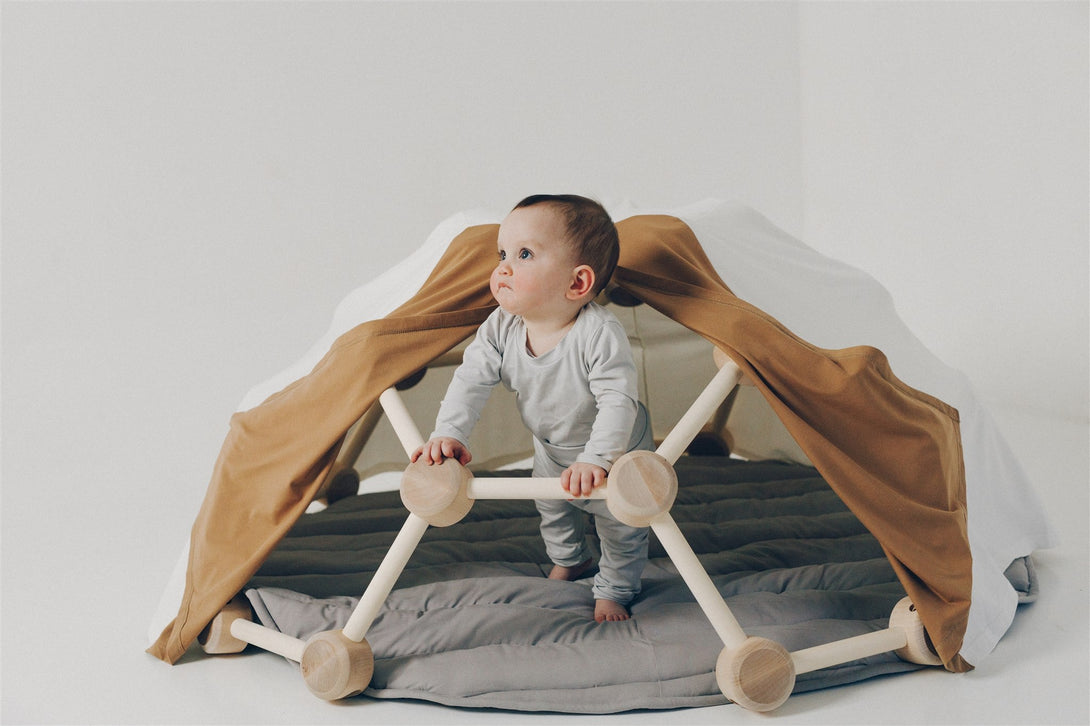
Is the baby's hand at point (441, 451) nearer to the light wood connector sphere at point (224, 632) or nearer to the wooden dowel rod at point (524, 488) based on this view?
the wooden dowel rod at point (524, 488)

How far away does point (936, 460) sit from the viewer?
1.91 meters

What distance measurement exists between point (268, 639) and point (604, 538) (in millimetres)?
592

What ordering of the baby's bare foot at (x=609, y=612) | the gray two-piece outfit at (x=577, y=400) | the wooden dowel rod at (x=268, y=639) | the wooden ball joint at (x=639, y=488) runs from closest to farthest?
1. the wooden ball joint at (x=639, y=488)
2. the gray two-piece outfit at (x=577, y=400)
3. the wooden dowel rod at (x=268, y=639)
4. the baby's bare foot at (x=609, y=612)

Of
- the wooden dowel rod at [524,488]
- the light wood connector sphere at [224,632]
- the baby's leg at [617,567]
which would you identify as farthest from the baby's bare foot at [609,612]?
the light wood connector sphere at [224,632]

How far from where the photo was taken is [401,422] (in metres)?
1.87

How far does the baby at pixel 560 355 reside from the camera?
1754 mm

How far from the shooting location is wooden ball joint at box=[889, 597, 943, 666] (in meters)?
1.85

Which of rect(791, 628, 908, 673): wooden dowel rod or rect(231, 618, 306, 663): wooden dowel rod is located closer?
rect(791, 628, 908, 673): wooden dowel rod

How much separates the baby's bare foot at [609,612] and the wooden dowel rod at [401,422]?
0.44m

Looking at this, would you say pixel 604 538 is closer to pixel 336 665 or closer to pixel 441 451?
pixel 441 451

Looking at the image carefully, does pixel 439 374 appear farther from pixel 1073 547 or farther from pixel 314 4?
pixel 314 4

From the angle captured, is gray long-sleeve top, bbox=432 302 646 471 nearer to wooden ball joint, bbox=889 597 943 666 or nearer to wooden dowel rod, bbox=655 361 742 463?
wooden dowel rod, bbox=655 361 742 463

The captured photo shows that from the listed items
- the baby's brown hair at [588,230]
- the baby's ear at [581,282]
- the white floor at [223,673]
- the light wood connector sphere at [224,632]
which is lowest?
the white floor at [223,673]

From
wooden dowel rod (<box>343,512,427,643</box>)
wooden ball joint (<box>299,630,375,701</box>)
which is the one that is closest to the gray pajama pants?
wooden dowel rod (<box>343,512,427,643</box>)
